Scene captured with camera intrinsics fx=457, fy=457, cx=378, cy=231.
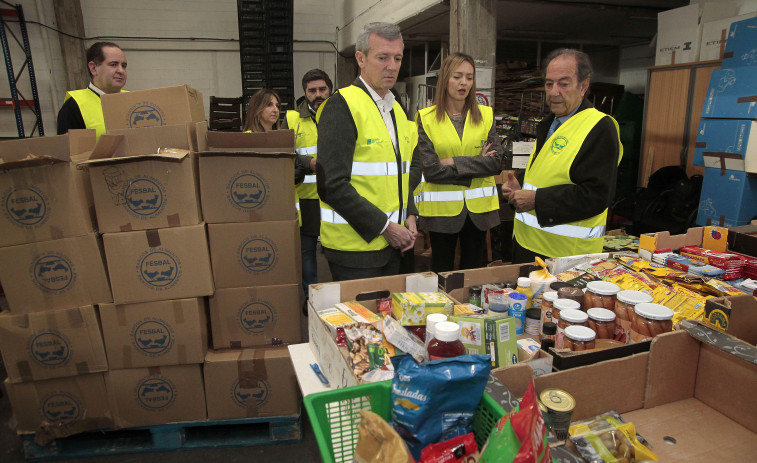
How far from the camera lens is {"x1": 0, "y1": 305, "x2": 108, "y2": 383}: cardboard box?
1890mm

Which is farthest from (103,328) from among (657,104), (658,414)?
(657,104)

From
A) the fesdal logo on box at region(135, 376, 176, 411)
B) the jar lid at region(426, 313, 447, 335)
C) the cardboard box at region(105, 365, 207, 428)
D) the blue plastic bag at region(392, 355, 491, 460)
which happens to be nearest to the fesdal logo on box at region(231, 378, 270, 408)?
the cardboard box at region(105, 365, 207, 428)

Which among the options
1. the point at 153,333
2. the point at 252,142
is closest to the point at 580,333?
the point at 252,142

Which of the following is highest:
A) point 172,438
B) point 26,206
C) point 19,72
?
point 19,72

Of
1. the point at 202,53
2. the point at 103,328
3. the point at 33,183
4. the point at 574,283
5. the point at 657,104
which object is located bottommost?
the point at 103,328

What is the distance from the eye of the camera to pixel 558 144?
77.4 inches

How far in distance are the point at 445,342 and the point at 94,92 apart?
2.50m

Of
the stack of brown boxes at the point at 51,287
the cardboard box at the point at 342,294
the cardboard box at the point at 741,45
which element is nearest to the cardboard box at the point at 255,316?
the stack of brown boxes at the point at 51,287

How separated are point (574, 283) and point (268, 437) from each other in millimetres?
1573

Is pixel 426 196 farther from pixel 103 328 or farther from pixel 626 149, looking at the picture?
pixel 626 149

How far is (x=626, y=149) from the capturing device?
6496mm

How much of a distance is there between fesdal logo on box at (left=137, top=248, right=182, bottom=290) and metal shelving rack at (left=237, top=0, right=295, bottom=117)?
5110mm

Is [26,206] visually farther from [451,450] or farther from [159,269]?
[451,450]

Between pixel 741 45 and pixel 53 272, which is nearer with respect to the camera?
pixel 53 272
